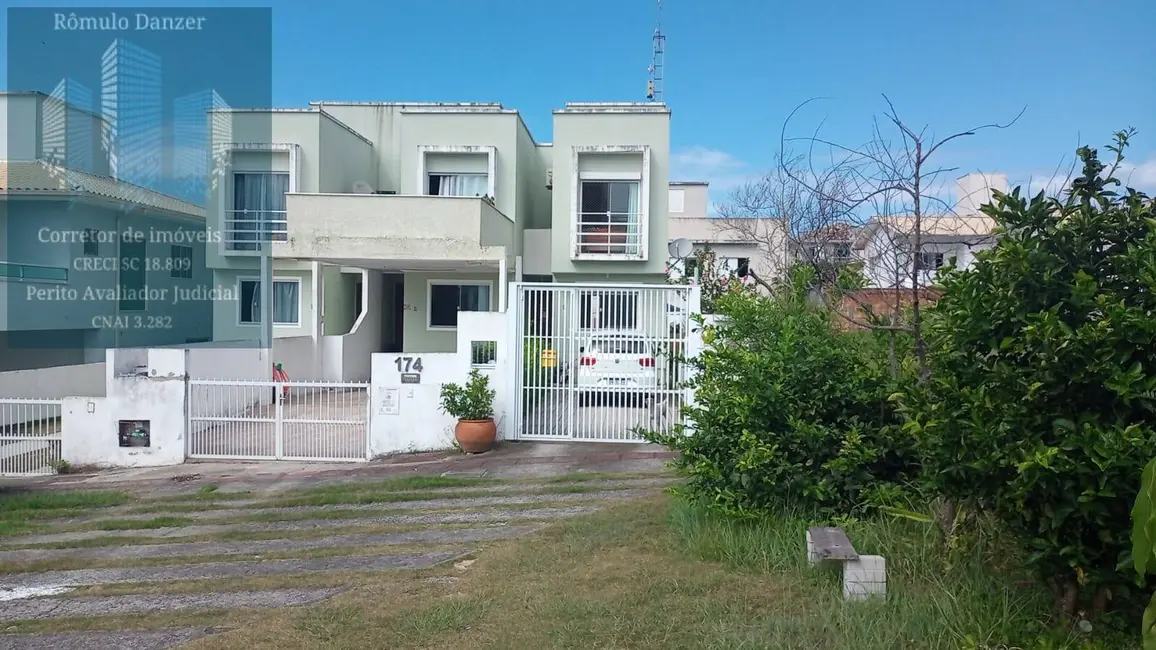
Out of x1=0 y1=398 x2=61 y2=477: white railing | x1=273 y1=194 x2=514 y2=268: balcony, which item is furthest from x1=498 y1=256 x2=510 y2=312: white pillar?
x1=0 y1=398 x2=61 y2=477: white railing

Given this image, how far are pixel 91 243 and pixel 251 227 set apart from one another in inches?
143

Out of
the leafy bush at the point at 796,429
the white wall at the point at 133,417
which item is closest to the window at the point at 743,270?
the leafy bush at the point at 796,429

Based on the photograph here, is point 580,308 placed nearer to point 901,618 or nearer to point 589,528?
point 589,528

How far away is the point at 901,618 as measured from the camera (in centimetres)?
362

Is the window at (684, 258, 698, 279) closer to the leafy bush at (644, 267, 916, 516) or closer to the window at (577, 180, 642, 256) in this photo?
the window at (577, 180, 642, 256)

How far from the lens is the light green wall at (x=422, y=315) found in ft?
61.2

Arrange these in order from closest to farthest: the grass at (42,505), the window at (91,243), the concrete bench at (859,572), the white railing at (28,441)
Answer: the concrete bench at (859,572)
the grass at (42,505)
the white railing at (28,441)
the window at (91,243)

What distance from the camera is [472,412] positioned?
1035 cm

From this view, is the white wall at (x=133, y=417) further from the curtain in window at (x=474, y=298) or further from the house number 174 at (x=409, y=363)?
the curtain in window at (x=474, y=298)

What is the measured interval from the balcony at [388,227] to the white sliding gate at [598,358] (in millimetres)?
3944

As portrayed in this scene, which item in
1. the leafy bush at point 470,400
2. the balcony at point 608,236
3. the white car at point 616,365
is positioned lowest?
the leafy bush at point 470,400

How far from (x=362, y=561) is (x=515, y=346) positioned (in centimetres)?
530

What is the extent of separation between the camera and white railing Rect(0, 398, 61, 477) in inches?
399

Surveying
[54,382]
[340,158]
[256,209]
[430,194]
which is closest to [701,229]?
[430,194]
